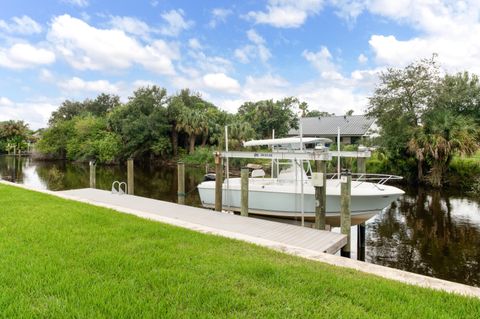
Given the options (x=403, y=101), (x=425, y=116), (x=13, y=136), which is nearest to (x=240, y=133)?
(x=403, y=101)

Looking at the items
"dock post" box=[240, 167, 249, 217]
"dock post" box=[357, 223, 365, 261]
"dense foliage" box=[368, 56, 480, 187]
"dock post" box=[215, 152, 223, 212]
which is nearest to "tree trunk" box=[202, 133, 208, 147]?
"dense foliage" box=[368, 56, 480, 187]

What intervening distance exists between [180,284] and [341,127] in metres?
42.7

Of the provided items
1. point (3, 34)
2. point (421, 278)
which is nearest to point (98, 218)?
point (421, 278)

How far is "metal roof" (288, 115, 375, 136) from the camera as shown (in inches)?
1670

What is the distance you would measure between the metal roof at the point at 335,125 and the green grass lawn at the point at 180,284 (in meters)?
38.1

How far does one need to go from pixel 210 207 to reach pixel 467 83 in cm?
1966

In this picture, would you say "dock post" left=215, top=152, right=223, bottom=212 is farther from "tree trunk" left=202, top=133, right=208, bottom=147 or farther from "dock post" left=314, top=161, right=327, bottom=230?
"tree trunk" left=202, top=133, right=208, bottom=147

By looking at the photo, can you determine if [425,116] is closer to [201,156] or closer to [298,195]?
[298,195]

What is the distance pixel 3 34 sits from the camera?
17.7 metres

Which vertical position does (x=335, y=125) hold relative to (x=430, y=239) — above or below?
above

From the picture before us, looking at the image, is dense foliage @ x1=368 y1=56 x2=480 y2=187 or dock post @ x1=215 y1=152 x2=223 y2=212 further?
dense foliage @ x1=368 y1=56 x2=480 y2=187

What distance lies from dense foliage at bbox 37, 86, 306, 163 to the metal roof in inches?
135

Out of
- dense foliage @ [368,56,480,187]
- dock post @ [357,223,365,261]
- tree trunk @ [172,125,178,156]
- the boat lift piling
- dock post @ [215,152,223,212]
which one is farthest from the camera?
→ tree trunk @ [172,125,178,156]

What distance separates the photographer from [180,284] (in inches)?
147
